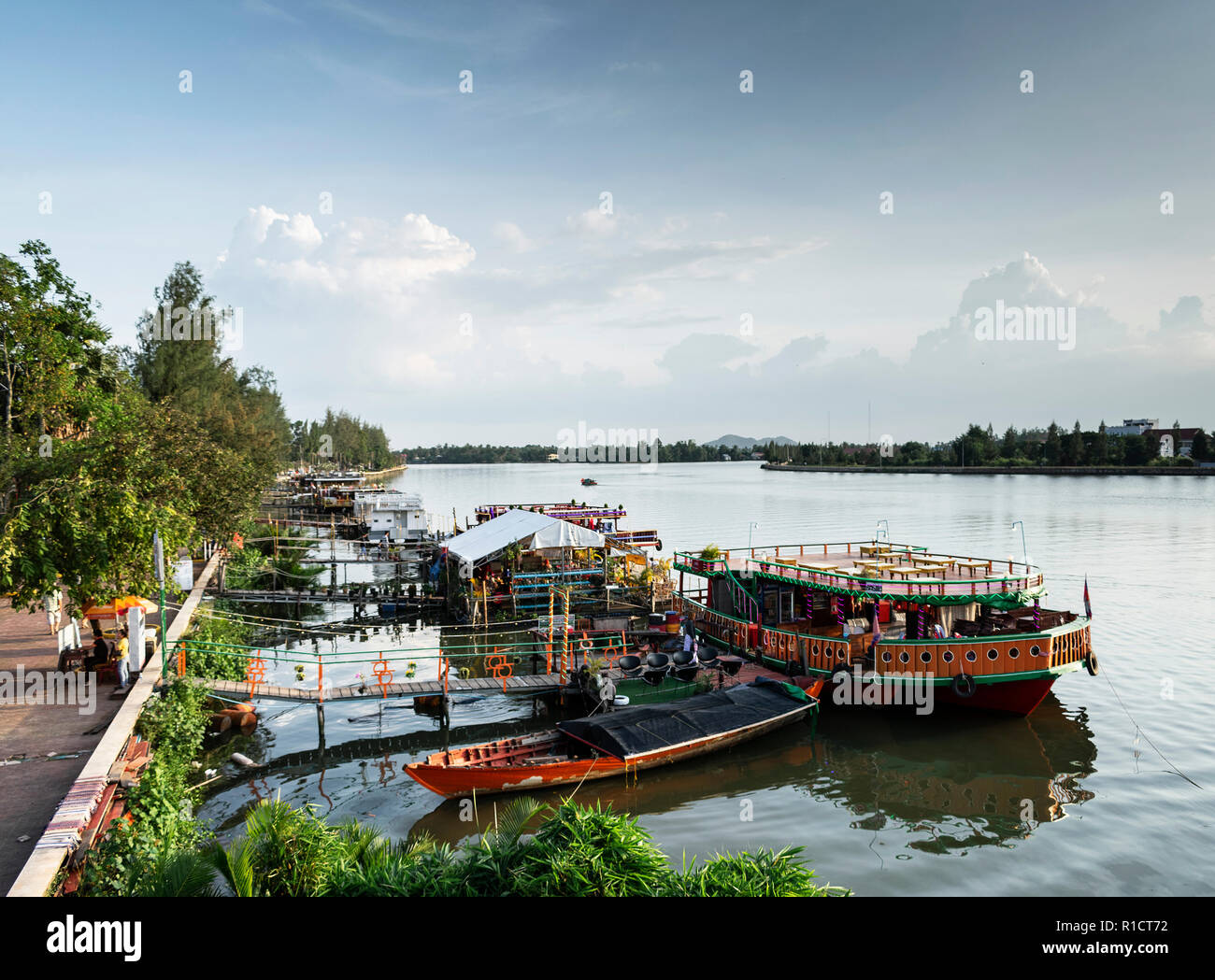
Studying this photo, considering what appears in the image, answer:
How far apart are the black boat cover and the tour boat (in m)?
1.91

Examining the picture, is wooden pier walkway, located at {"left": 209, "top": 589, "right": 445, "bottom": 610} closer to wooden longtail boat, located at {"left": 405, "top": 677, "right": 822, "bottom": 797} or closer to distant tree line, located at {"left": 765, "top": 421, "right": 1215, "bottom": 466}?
wooden longtail boat, located at {"left": 405, "top": 677, "right": 822, "bottom": 797}

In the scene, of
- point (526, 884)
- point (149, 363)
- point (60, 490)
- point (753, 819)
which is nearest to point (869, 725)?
point (753, 819)

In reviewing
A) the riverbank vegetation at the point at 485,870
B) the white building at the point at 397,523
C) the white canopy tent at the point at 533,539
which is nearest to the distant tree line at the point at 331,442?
the white building at the point at 397,523

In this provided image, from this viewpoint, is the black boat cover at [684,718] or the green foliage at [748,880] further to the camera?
the black boat cover at [684,718]

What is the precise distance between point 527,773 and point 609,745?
1.92 meters

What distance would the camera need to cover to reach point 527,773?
51.8 feet

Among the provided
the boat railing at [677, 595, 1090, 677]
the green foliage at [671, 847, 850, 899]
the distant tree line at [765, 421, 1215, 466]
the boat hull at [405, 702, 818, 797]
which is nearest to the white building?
the boat railing at [677, 595, 1090, 677]

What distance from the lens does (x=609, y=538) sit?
115 ft

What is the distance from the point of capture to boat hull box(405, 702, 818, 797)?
50.8ft

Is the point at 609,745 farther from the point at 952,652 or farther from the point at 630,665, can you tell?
the point at 952,652

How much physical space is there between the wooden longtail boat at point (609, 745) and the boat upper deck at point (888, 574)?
3706 mm

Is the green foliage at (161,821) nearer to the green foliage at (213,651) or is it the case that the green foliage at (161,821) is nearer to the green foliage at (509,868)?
the green foliage at (509,868)

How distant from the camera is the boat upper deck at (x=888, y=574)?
788 inches
